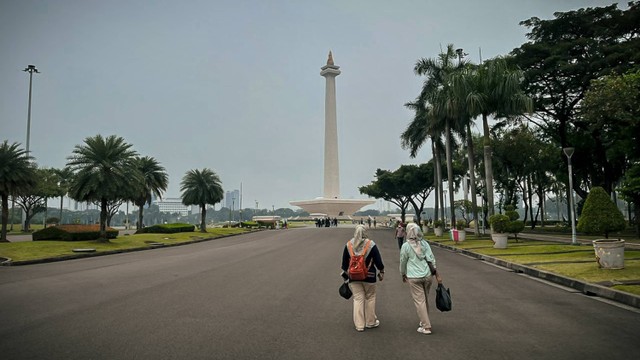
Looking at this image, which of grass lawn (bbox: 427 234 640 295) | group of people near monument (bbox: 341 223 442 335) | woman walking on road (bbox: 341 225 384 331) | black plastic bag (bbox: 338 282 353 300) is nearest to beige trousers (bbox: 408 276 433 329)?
group of people near monument (bbox: 341 223 442 335)

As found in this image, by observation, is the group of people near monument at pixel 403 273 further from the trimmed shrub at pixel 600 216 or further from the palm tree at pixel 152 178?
the palm tree at pixel 152 178

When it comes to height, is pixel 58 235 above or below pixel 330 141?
below

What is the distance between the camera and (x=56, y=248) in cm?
2480

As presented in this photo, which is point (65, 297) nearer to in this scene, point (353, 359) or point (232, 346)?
point (232, 346)

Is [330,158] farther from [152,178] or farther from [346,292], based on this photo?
[346,292]

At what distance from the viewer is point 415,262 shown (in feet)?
23.3

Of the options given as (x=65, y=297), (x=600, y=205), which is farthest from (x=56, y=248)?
(x=600, y=205)

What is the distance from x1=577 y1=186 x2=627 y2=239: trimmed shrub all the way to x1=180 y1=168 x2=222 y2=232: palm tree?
43.5m

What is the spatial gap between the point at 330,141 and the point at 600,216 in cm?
7402

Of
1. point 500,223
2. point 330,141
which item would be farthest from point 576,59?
point 330,141

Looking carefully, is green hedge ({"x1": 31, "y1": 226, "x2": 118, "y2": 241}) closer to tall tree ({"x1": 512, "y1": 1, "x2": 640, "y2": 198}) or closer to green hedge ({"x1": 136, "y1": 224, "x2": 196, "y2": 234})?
green hedge ({"x1": 136, "y1": 224, "x2": 196, "y2": 234})

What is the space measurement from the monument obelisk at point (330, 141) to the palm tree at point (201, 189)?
122 feet

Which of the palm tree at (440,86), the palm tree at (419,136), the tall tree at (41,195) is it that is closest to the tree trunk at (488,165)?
the palm tree at (440,86)

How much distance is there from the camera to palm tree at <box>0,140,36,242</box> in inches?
1179
